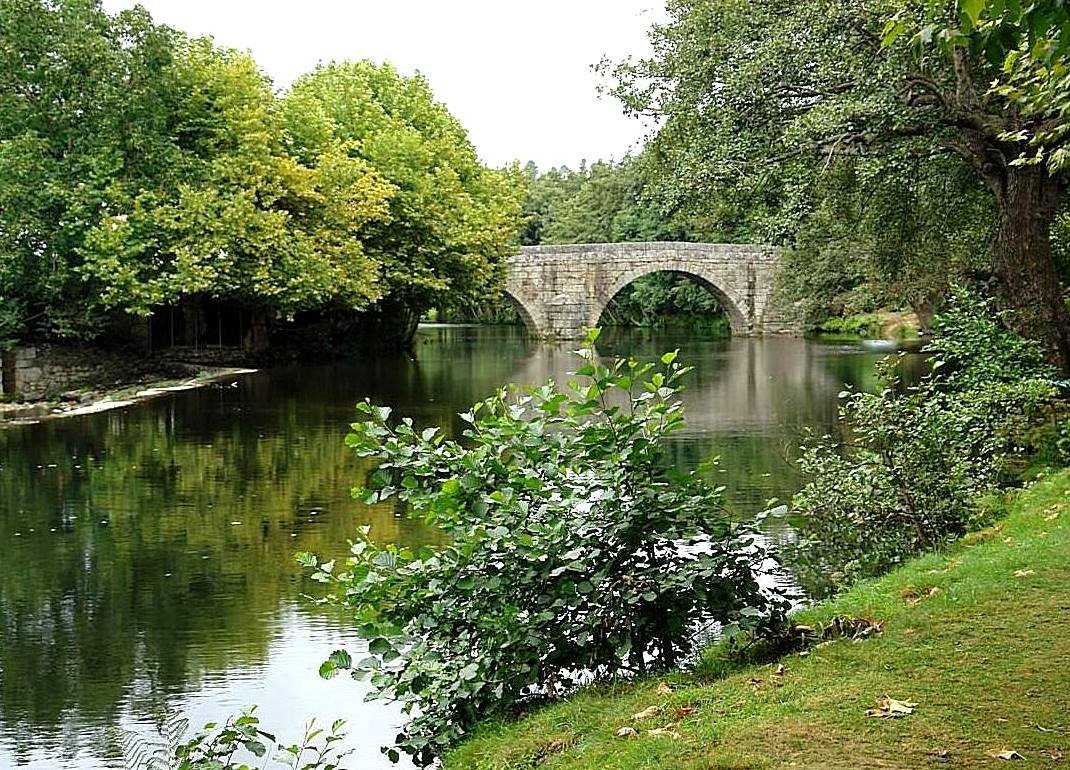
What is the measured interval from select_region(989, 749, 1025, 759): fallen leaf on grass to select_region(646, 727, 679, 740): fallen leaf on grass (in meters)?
1.02

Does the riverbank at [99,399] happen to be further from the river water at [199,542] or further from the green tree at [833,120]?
the green tree at [833,120]

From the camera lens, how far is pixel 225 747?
5.38m

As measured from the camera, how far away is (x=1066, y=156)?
27.1 feet

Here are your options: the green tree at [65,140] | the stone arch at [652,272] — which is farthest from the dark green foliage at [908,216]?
the stone arch at [652,272]

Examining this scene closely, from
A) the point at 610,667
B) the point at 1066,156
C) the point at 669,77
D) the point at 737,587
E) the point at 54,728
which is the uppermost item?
the point at 669,77

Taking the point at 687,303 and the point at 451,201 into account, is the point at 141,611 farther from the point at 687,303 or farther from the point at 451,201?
the point at 687,303

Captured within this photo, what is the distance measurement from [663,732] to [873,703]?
73 cm

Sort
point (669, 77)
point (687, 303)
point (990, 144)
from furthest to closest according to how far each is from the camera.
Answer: point (687, 303) < point (669, 77) < point (990, 144)

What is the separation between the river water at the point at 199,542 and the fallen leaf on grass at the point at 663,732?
1663 millimetres

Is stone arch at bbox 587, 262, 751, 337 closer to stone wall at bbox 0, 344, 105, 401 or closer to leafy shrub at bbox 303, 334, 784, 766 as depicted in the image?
stone wall at bbox 0, 344, 105, 401

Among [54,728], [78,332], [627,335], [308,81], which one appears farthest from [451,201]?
[54,728]

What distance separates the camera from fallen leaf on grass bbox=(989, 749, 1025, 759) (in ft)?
12.7

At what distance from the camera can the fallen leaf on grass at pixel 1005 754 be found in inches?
152

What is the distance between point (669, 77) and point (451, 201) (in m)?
20.0
